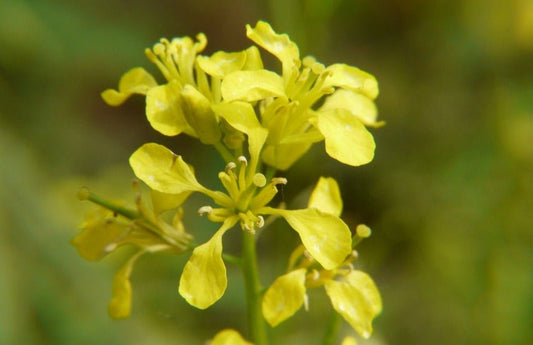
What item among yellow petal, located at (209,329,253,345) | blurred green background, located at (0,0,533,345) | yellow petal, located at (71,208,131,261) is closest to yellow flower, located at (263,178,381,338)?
yellow petal, located at (209,329,253,345)

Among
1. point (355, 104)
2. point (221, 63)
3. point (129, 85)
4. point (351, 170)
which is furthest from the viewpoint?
point (351, 170)

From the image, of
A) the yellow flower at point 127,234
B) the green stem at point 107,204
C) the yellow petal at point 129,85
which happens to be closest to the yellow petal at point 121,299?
the yellow flower at point 127,234

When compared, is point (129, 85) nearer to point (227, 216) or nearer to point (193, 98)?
point (193, 98)

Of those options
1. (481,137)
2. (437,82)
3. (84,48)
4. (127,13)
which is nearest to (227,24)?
(127,13)

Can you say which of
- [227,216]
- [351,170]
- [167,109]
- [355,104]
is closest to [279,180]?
[227,216]

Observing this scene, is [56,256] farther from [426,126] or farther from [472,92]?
[472,92]

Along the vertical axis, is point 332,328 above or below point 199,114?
below
